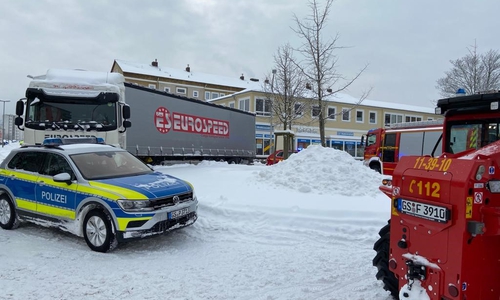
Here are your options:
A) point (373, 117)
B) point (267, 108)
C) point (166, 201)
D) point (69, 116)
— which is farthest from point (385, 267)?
point (373, 117)

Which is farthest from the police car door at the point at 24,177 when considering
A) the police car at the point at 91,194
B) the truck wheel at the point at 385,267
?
the truck wheel at the point at 385,267

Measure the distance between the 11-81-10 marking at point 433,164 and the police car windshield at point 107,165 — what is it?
206 inches

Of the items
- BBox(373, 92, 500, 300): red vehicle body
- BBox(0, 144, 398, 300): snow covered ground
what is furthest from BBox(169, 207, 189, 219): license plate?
BBox(373, 92, 500, 300): red vehicle body

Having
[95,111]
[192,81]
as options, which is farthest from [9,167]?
[192,81]

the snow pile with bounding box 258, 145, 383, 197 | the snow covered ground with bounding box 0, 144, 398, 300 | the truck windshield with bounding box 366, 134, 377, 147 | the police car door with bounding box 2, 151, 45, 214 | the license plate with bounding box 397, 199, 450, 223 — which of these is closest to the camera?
the license plate with bounding box 397, 199, 450, 223

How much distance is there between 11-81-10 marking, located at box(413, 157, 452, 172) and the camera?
3.02 m

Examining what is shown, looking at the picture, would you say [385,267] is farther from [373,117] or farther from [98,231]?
[373,117]

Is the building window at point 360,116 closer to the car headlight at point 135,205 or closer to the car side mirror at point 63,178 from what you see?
the car headlight at point 135,205

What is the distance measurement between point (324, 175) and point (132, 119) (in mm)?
8034

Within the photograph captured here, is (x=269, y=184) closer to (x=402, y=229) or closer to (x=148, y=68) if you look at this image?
(x=402, y=229)

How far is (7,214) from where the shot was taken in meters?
7.27

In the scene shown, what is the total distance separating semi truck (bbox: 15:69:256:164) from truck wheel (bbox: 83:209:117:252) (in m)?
5.11

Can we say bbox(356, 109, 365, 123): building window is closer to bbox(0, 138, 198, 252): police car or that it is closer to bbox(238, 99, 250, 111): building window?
bbox(238, 99, 250, 111): building window

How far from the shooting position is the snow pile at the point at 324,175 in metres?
9.52
